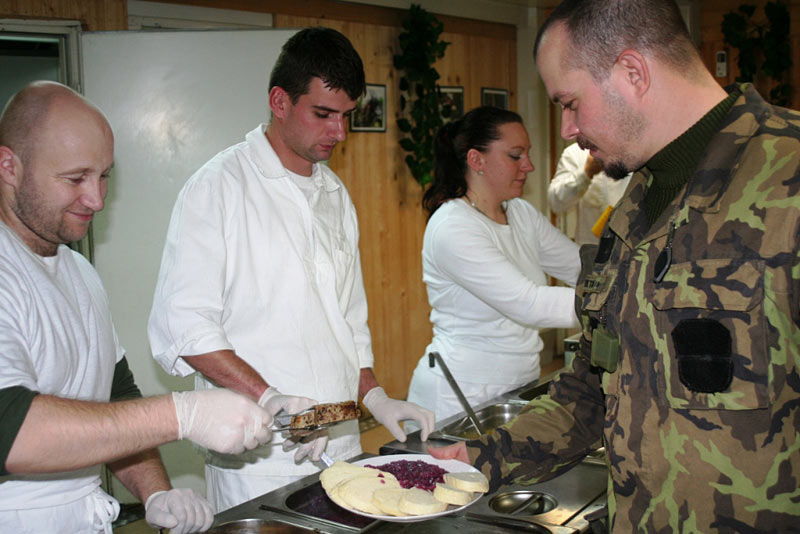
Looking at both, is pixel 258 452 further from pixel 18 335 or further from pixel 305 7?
pixel 305 7

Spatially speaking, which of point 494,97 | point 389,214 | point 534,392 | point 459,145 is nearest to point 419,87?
point 389,214

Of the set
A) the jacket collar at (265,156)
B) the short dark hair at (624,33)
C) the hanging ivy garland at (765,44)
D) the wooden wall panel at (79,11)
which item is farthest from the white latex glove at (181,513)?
the hanging ivy garland at (765,44)

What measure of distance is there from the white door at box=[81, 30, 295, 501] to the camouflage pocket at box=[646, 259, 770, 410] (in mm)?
2624

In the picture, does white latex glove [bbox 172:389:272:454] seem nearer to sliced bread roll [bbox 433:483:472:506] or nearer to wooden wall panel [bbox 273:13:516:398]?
sliced bread roll [bbox 433:483:472:506]

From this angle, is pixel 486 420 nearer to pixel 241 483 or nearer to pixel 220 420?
pixel 241 483

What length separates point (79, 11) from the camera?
11.2 feet

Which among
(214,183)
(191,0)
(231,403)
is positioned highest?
(191,0)

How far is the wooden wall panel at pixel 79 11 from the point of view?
324 centimetres

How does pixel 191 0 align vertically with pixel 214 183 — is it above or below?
above

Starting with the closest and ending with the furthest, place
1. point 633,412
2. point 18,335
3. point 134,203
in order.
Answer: point 633,412 → point 18,335 → point 134,203

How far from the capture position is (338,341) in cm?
219

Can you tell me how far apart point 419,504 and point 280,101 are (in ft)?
4.04

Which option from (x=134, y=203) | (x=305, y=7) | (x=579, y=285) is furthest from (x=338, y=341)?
(x=305, y=7)

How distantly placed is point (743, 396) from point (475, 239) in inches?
59.7
